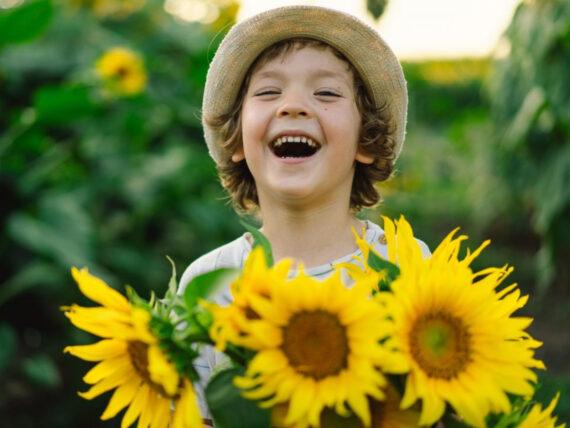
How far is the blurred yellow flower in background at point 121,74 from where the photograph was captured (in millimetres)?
4488

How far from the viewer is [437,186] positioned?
37.8 feet

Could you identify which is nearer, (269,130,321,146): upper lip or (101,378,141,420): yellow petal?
(101,378,141,420): yellow petal

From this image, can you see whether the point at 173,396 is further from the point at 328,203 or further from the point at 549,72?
the point at 549,72

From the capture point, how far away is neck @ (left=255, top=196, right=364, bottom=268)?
1407mm

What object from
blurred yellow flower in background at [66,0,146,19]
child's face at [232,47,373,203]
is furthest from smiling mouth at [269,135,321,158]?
blurred yellow flower in background at [66,0,146,19]

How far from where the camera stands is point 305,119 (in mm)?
1312

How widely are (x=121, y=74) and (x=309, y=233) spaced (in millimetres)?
3299

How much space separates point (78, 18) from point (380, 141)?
5.35 metres

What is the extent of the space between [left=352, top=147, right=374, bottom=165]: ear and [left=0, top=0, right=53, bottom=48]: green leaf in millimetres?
2449

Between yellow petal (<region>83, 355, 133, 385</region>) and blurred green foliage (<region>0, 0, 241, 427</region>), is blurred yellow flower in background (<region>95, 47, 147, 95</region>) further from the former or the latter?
yellow petal (<region>83, 355, 133, 385</region>)

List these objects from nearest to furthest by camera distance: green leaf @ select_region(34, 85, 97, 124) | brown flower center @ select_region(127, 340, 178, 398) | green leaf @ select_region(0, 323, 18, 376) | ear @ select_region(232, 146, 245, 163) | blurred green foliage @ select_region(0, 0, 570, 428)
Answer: brown flower center @ select_region(127, 340, 178, 398)
ear @ select_region(232, 146, 245, 163)
green leaf @ select_region(0, 323, 18, 376)
green leaf @ select_region(34, 85, 97, 124)
blurred green foliage @ select_region(0, 0, 570, 428)

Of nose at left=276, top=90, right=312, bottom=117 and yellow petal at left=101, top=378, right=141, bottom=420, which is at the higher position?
nose at left=276, top=90, right=312, bottom=117

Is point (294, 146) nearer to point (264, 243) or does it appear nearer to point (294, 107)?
point (294, 107)

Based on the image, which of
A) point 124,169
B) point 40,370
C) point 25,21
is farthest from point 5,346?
point 124,169
